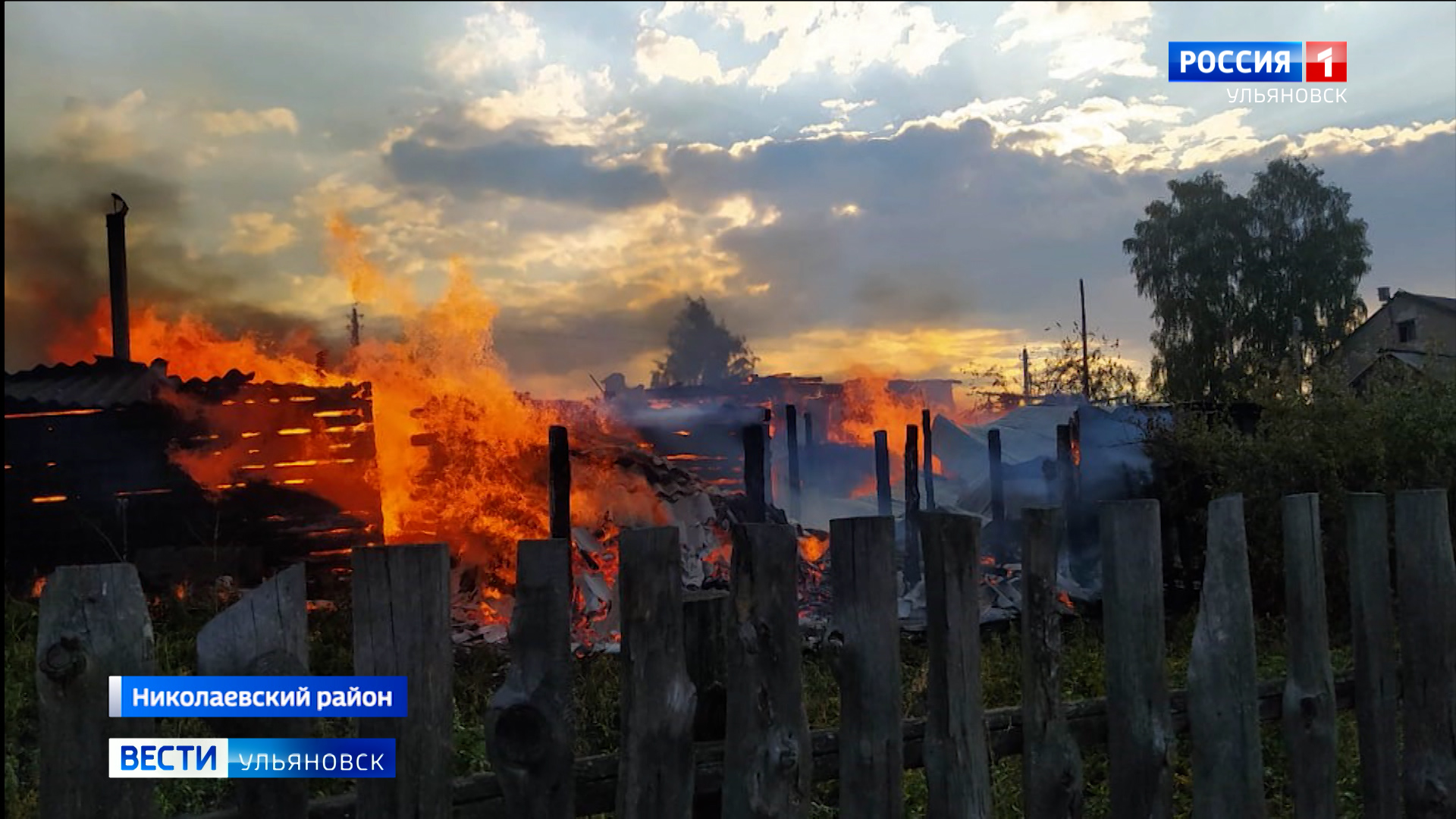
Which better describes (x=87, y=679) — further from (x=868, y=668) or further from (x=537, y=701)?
(x=868, y=668)

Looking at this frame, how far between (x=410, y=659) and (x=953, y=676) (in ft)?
4.24

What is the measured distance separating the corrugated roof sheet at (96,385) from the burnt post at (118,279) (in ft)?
7.67

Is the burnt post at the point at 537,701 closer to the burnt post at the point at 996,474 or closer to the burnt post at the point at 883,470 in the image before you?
the burnt post at the point at 996,474

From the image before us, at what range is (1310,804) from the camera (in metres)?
2.77

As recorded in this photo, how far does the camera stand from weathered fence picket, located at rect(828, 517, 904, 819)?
2.30 meters

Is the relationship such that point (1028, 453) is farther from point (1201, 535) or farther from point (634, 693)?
point (634, 693)

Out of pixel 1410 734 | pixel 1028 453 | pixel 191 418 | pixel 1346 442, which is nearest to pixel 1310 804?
pixel 1410 734

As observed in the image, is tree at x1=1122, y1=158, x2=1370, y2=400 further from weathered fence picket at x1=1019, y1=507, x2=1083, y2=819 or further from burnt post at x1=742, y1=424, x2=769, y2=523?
weathered fence picket at x1=1019, y1=507, x2=1083, y2=819

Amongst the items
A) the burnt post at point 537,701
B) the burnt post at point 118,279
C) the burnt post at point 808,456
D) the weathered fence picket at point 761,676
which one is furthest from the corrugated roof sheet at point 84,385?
the burnt post at point 808,456

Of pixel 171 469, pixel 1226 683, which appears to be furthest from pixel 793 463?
pixel 1226 683

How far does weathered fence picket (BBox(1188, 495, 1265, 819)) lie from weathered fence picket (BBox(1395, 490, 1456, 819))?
29.4 inches

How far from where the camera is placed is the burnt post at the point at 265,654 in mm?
1906

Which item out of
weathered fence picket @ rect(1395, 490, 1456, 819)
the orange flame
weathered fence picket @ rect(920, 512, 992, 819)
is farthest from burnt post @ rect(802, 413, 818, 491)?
weathered fence picket @ rect(920, 512, 992, 819)

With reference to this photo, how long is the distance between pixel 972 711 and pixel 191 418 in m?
11.6
